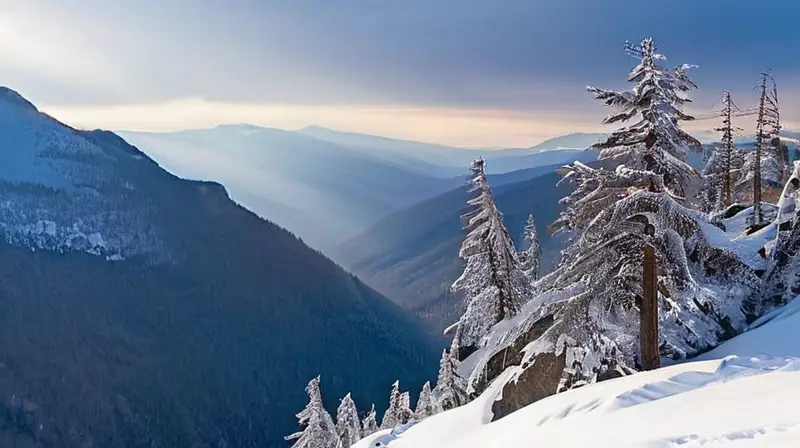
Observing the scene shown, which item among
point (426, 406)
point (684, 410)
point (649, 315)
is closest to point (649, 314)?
point (649, 315)

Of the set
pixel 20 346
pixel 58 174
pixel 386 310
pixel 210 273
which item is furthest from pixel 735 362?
pixel 58 174

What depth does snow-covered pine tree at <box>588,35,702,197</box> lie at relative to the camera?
11.4 meters

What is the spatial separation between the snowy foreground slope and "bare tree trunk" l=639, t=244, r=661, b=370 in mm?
1107

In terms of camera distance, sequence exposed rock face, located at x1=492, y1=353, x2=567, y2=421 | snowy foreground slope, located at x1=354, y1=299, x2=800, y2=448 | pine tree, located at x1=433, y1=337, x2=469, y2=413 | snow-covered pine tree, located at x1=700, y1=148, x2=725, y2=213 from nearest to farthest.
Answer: snowy foreground slope, located at x1=354, y1=299, x2=800, y2=448 < exposed rock face, located at x1=492, y1=353, x2=567, y2=421 < pine tree, located at x1=433, y1=337, x2=469, y2=413 < snow-covered pine tree, located at x1=700, y1=148, x2=725, y2=213

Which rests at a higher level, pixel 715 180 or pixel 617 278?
pixel 715 180

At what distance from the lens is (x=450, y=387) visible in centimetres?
2622

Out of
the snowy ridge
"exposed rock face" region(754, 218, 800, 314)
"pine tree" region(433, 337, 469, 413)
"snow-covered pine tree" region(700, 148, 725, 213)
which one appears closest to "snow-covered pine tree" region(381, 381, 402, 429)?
"pine tree" region(433, 337, 469, 413)

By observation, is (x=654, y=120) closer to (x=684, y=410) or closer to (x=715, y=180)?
(x=684, y=410)

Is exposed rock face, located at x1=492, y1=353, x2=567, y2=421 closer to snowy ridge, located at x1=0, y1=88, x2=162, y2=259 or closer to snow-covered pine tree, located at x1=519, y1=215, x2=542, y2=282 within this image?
snow-covered pine tree, located at x1=519, y1=215, x2=542, y2=282

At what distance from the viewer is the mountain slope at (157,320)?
400 feet

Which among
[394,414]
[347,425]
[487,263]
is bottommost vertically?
[347,425]

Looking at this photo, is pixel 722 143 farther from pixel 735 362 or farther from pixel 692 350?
pixel 735 362

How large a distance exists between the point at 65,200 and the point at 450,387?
186773 millimetres

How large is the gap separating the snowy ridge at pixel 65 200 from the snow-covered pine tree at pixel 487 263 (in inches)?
6624
